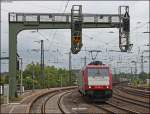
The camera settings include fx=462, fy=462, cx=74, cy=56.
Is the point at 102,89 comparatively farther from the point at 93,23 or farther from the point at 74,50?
the point at 74,50

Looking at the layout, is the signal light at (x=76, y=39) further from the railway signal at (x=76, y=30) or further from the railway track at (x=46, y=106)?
the railway track at (x=46, y=106)

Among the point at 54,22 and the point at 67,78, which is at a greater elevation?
the point at 54,22

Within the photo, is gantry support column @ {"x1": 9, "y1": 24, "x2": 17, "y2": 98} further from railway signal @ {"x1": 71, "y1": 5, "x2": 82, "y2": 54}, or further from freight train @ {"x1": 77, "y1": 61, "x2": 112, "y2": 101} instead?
railway signal @ {"x1": 71, "y1": 5, "x2": 82, "y2": 54}

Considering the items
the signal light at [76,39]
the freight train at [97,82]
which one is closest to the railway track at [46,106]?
the freight train at [97,82]

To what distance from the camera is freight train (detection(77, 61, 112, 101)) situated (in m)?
35.7

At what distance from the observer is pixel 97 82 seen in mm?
36000

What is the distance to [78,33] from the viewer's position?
2238 cm

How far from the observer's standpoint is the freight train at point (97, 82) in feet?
117

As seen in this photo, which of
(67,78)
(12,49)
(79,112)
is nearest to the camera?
(79,112)

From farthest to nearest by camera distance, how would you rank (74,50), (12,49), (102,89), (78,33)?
(12,49) → (102,89) → (74,50) → (78,33)

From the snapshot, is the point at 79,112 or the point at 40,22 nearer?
the point at 79,112

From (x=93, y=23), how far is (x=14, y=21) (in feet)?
23.2

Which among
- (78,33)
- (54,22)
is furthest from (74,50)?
(54,22)

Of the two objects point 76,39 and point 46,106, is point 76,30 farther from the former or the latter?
point 46,106
